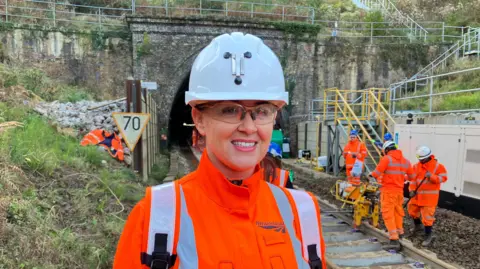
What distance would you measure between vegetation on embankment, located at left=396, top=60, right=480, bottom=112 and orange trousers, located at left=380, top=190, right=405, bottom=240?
6990mm

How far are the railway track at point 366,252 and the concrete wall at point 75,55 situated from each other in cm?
1489

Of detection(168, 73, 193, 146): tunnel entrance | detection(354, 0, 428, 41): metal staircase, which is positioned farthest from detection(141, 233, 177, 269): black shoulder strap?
detection(168, 73, 193, 146): tunnel entrance

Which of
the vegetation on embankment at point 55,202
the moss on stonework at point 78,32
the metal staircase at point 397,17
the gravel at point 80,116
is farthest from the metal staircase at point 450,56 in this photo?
the vegetation on embankment at point 55,202

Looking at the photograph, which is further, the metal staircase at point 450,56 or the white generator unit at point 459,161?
the metal staircase at point 450,56

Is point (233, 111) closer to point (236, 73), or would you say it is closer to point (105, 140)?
point (236, 73)

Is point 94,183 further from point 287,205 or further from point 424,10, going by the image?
point 424,10

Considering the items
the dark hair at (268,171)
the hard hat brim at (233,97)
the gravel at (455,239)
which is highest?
the hard hat brim at (233,97)

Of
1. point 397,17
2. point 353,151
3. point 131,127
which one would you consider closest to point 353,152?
point 353,151

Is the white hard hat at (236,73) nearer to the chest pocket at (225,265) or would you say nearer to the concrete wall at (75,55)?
the chest pocket at (225,265)

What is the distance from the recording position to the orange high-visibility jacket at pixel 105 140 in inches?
354

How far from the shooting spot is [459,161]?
788cm

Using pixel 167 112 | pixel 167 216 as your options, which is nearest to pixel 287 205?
pixel 167 216

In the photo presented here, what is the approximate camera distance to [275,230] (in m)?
1.55

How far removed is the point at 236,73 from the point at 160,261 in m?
0.80
